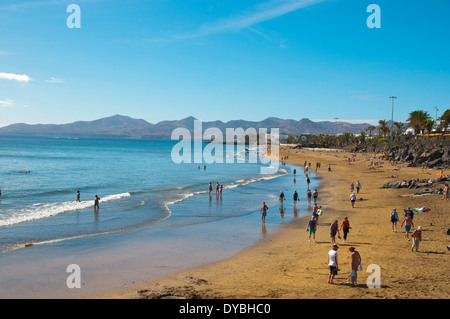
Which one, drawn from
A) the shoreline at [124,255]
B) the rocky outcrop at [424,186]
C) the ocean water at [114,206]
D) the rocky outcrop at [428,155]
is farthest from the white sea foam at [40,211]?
the rocky outcrop at [428,155]

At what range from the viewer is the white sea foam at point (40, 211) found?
20156 mm

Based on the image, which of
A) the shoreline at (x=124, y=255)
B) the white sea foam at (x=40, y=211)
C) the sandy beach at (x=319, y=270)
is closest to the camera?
the sandy beach at (x=319, y=270)

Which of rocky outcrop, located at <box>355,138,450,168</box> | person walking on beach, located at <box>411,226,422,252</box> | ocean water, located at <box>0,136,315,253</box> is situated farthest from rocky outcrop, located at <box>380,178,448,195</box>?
rocky outcrop, located at <box>355,138,450,168</box>

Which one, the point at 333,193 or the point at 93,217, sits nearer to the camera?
the point at 93,217

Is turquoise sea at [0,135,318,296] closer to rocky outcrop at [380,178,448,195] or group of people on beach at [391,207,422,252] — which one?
group of people on beach at [391,207,422,252]

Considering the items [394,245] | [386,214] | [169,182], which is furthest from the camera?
[169,182]

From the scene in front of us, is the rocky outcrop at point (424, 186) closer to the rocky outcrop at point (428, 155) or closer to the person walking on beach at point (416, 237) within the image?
the person walking on beach at point (416, 237)

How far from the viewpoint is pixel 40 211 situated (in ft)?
75.3

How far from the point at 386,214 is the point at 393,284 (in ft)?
38.7

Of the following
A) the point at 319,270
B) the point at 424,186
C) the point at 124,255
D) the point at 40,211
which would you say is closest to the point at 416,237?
the point at 319,270
